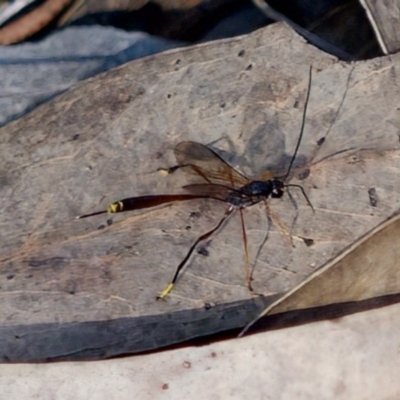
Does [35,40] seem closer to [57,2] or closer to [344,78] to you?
[57,2]

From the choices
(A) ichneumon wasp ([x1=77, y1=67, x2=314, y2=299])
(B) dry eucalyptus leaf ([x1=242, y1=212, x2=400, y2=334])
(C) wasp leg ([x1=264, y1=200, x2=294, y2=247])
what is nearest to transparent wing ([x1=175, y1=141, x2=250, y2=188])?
(A) ichneumon wasp ([x1=77, y1=67, x2=314, y2=299])

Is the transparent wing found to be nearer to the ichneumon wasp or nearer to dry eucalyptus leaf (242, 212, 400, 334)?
the ichneumon wasp

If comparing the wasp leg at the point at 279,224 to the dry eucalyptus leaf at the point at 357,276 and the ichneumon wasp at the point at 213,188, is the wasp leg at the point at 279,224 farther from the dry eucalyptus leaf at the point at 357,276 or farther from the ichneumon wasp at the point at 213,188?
the dry eucalyptus leaf at the point at 357,276

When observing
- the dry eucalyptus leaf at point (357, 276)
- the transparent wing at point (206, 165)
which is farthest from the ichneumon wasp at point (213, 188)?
the dry eucalyptus leaf at point (357, 276)

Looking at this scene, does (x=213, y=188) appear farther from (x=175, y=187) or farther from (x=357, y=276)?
(x=357, y=276)

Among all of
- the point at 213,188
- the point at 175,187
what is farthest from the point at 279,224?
the point at 175,187

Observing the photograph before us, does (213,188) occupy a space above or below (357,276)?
above

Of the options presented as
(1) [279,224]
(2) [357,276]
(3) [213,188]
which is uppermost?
(3) [213,188]

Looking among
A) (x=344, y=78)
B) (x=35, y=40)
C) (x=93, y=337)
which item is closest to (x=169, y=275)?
(x=93, y=337)
